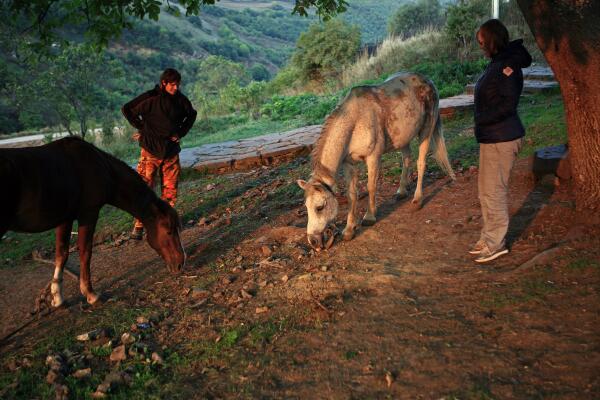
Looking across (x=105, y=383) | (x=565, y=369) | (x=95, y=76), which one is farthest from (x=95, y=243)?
(x=95, y=76)

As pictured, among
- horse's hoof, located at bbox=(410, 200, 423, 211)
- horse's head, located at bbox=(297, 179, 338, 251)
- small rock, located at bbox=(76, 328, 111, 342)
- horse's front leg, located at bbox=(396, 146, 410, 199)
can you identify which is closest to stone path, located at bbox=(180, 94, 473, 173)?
horse's front leg, located at bbox=(396, 146, 410, 199)

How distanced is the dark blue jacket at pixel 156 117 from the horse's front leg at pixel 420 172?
2.97 metres

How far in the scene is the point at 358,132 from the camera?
16.7ft

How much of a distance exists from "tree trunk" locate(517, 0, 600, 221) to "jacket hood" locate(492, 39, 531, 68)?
1.79 feet

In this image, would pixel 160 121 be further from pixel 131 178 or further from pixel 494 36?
pixel 494 36

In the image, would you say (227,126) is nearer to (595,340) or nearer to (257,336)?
(257,336)

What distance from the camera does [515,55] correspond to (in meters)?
3.73

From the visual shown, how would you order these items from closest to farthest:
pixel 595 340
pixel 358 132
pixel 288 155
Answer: pixel 595 340 < pixel 358 132 < pixel 288 155

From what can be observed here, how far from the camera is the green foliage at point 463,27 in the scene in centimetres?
1619

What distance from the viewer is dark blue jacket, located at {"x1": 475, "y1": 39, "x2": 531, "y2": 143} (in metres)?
3.75

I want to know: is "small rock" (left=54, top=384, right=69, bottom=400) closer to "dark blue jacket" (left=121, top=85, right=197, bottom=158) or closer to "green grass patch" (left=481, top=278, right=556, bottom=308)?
"green grass patch" (left=481, top=278, right=556, bottom=308)

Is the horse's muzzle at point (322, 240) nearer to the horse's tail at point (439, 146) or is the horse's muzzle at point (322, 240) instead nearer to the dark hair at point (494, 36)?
the horse's tail at point (439, 146)

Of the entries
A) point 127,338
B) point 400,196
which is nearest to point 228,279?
point 127,338

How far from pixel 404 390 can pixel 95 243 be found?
510cm
